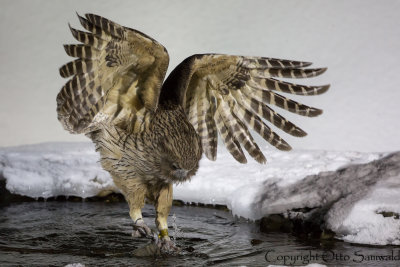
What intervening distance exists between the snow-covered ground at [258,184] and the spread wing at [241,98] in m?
0.37

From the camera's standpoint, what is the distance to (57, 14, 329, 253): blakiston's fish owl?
3266 millimetres

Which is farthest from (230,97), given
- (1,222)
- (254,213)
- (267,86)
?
(1,222)

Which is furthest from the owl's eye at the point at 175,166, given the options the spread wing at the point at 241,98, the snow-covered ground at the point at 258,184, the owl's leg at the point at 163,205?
the snow-covered ground at the point at 258,184

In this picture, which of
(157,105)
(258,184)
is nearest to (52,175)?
(157,105)

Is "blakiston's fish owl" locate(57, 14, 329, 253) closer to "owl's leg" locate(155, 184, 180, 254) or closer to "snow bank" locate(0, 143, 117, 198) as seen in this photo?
"owl's leg" locate(155, 184, 180, 254)

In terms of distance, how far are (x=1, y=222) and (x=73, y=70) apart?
1651 mm

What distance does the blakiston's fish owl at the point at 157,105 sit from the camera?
3.27 m

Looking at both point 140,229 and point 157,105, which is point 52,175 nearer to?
point 140,229

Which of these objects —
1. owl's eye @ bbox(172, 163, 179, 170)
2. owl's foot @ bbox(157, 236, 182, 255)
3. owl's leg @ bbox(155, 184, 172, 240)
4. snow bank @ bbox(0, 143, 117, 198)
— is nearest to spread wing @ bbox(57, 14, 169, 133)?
owl's eye @ bbox(172, 163, 179, 170)

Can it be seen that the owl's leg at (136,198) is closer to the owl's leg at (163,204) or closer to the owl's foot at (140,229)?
the owl's foot at (140,229)

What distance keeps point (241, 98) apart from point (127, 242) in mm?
1556

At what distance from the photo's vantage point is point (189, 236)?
3.91 m

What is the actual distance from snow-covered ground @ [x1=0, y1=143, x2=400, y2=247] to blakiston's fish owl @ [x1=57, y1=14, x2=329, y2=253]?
37cm

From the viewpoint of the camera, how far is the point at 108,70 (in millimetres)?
3385
